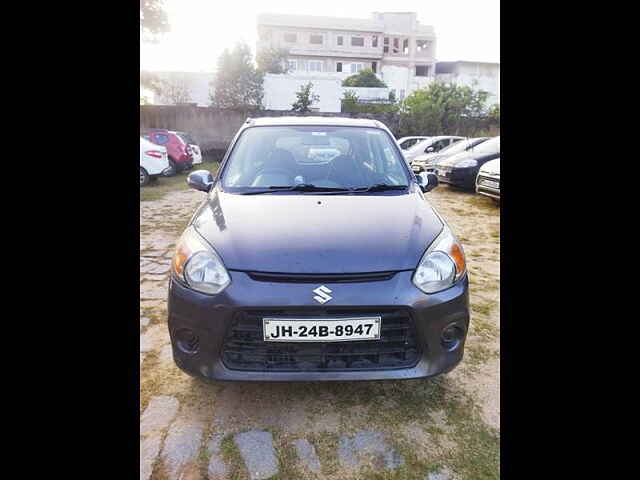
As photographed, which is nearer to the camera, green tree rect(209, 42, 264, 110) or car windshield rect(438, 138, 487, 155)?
car windshield rect(438, 138, 487, 155)

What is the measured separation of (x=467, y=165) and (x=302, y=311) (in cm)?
841

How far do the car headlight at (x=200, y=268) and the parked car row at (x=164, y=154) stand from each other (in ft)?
27.4

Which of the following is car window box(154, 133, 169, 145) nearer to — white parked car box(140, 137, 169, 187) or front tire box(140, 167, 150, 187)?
white parked car box(140, 137, 169, 187)

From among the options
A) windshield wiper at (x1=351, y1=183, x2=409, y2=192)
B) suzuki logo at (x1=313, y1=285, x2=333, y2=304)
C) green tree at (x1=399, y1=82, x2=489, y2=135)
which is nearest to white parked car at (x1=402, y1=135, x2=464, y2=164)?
green tree at (x1=399, y1=82, x2=489, y2=135)

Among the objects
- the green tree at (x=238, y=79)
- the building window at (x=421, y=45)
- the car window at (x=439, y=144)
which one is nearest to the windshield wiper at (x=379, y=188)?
the car window at (x=439, y=144)

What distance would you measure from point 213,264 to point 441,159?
9.82m

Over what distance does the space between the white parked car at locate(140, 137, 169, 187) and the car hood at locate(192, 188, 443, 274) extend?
840 cm

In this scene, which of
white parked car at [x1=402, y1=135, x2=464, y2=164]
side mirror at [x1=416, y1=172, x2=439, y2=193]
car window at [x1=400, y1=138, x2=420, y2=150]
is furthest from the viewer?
car window at [x1=400, y1=138, x2=420, y2=150]

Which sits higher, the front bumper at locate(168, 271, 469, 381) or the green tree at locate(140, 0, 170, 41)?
the green tree at locate(140, 0, 170, 41)

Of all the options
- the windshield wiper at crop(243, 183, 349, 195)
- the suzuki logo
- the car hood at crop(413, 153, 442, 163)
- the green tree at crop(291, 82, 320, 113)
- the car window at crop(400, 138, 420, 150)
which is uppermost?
the green tree at crop(291, 82, 320, 113)

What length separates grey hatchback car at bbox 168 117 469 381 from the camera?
1.86 m
